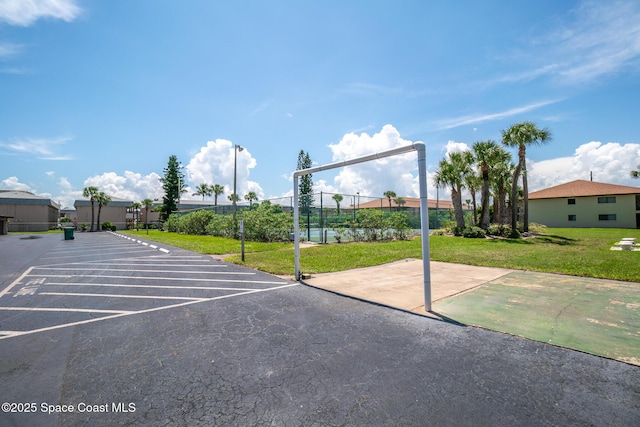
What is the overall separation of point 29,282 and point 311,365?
9.07m

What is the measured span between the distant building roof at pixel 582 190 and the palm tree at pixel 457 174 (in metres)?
18.0

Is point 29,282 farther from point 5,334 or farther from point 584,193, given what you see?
point 584,193

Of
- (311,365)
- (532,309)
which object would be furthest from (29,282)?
(532,309)

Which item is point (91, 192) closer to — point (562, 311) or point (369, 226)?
point (369, 226)

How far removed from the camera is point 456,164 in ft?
70.5

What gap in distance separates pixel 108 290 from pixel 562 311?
9.39 m

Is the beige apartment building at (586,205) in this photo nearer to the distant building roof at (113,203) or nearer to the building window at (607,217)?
the building window at (607,217)

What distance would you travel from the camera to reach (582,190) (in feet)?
102

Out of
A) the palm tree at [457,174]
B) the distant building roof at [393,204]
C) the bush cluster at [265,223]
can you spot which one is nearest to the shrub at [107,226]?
the bush cluster at [265,223]

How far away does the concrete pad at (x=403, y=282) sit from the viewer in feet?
19.3

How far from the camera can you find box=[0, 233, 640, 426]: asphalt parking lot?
8.08ft

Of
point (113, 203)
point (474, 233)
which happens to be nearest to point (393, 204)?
point (474, 233)

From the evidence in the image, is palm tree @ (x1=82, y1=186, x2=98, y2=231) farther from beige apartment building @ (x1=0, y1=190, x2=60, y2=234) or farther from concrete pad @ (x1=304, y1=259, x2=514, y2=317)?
concrete pad @ (x1=304, y1=259, x2=514, y2=317)

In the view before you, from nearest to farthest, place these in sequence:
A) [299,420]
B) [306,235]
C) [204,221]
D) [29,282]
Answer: [299,420], [29,282], [306,235], [204,221]
